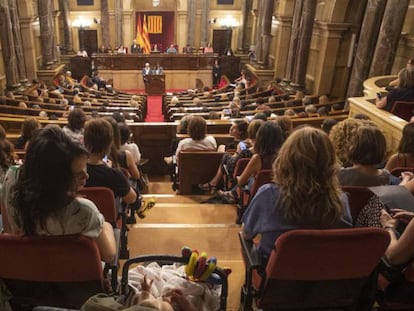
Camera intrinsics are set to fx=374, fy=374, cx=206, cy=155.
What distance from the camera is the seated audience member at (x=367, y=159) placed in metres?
2.49

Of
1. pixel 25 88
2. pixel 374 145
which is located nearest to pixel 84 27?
pixel 25 88

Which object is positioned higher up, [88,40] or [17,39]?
[17,39]

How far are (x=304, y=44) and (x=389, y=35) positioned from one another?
426 cm

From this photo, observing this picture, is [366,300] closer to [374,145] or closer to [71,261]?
[374,145]

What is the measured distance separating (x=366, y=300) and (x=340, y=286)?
0.21 metres

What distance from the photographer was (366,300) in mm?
2041

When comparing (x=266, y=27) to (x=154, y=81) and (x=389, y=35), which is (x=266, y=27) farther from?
(x=389, y=35)

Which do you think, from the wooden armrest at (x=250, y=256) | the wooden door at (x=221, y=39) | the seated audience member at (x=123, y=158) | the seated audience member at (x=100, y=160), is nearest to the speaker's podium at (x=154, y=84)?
the wooden door at (x=221, y=39)

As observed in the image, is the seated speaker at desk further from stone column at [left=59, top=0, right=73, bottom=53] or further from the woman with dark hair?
the woman with dark hair

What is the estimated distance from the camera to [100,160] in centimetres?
271

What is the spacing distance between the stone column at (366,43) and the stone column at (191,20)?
13194 millimetres

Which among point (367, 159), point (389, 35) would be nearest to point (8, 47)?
point (389, 35)

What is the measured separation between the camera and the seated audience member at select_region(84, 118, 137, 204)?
2.66 metres

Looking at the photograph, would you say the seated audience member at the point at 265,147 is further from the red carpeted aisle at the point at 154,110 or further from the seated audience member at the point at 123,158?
the red carpeted aisle at the point at 154,110
